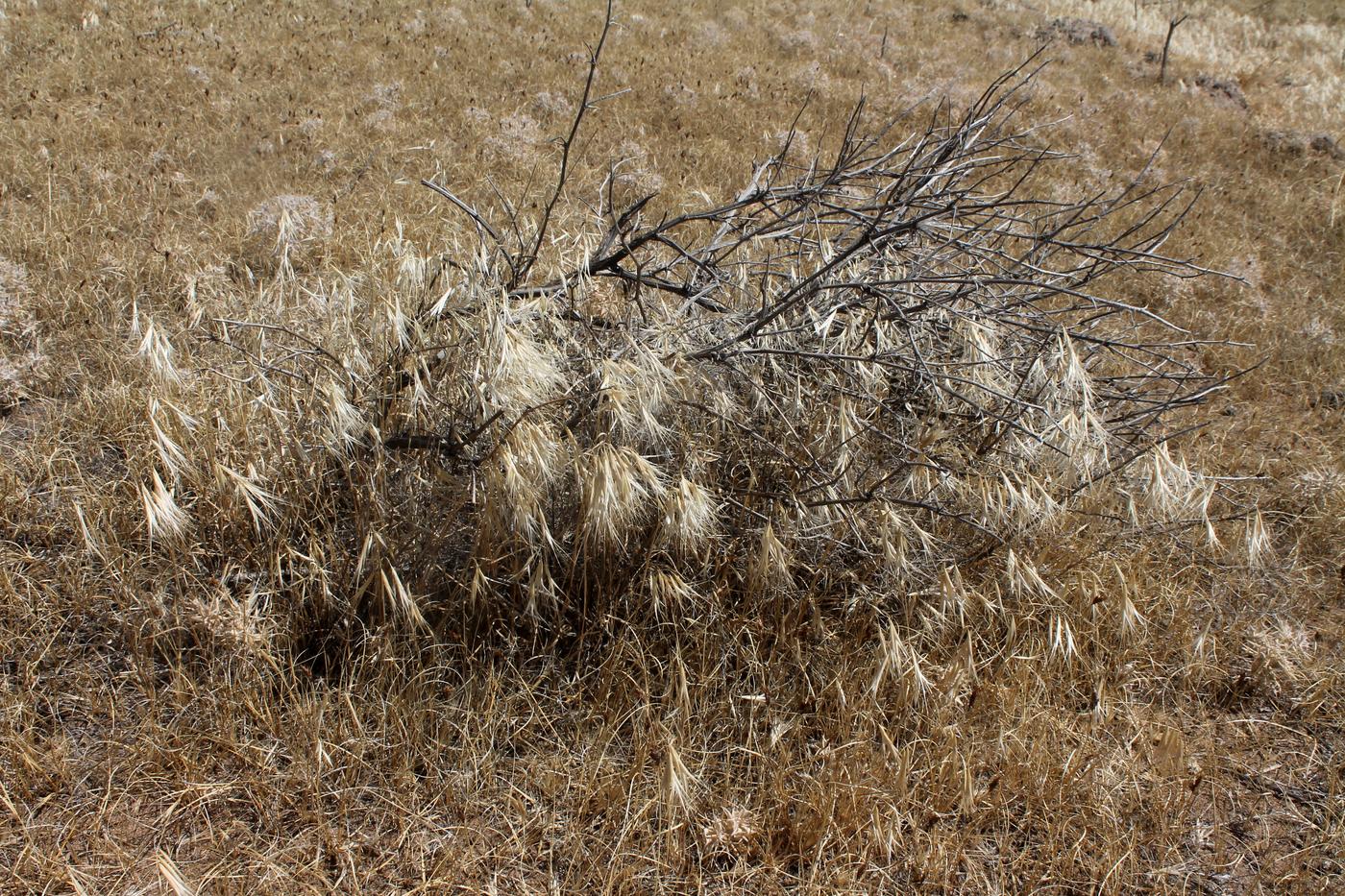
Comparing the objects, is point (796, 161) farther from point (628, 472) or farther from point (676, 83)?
point (628, 472)

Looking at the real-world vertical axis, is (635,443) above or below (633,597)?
above

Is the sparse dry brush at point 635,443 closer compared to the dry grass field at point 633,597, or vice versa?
the dry grass field at point 633,597

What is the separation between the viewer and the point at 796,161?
7.86 metres

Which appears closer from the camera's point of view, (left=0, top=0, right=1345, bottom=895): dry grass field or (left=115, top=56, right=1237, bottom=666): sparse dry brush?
(left=0, top=0, right=1345, bottom=895): dry grass field

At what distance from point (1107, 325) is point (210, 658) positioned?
225 inches

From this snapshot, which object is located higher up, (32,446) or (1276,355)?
(1276,355)

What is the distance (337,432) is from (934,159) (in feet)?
8.08

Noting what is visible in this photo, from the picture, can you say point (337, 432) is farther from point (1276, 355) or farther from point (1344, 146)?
point (1344, 146)

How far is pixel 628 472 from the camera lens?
102 inches

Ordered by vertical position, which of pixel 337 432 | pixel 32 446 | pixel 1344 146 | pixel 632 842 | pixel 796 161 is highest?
pixel 1344 146

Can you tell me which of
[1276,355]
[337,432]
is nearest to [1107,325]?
[1276,355]

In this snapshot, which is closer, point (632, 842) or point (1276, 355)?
point (632, 842)

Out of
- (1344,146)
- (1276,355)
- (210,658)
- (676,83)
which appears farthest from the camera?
(1344,146)

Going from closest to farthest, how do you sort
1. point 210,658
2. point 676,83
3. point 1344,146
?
point 210,658 < point 676,83 < point 1344,146
